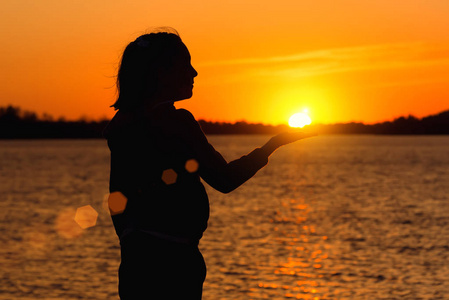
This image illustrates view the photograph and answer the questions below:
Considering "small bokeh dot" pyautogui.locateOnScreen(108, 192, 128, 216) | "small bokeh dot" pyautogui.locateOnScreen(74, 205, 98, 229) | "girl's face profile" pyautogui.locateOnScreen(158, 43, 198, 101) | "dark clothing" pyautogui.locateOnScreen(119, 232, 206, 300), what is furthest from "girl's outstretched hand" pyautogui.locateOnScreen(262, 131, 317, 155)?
"small bokeh dot" pyautogui.locateOnScreen(74, 205, 98, 229)

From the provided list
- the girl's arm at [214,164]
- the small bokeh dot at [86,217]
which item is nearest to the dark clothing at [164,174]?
the girl's arm at [214,164]

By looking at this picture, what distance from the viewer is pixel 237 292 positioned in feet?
57.4

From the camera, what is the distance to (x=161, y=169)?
3.38 meters

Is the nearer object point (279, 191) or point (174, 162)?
point (174, 162)

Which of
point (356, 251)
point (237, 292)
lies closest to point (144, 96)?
point (237, 292)

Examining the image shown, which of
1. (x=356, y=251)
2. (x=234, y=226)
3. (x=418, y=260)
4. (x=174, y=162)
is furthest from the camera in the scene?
(x=234, y=226)

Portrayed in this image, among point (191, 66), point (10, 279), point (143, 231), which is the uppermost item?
point (191, 66)

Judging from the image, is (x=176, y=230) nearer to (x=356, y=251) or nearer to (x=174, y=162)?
(x=174, y=162)

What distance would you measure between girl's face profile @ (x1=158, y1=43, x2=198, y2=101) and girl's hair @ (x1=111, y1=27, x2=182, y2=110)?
26mm

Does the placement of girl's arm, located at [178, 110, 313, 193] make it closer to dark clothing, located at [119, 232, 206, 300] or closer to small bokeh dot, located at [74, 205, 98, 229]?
dark clothing, located at [119, 232, 206, 300]

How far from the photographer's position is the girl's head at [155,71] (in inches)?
138

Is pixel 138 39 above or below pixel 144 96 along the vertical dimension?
above

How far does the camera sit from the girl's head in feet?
11.5

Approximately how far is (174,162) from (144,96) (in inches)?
14.1
